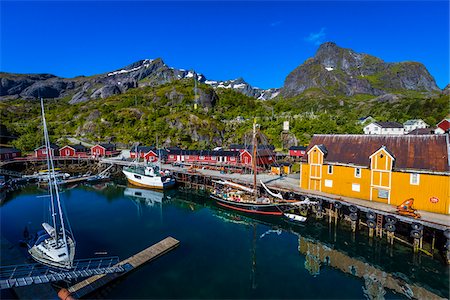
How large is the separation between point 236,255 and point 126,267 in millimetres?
9684

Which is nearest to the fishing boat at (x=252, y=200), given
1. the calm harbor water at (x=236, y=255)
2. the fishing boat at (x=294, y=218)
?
the fishing boat at (x=294, y=218)

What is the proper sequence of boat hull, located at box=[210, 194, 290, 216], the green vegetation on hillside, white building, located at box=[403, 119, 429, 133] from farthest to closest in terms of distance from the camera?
1. white building, located at box=[403, 119, 429, 133]
2. the green vegetation on hillside
3. boat hull, located at box=[210, 194, 290, 216]

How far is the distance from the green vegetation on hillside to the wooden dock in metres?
55.0

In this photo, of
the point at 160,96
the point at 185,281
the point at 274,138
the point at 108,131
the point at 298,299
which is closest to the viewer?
the point at 298,299

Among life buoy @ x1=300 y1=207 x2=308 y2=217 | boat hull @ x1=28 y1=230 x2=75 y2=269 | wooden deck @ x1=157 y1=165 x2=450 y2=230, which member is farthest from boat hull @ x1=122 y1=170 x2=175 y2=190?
boat hull @ x1=28 y1=230 x2=75 y2=269

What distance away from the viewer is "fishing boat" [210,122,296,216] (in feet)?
113

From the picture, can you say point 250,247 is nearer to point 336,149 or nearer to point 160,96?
point 336,149

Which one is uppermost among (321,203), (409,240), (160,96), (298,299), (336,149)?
(160,96)

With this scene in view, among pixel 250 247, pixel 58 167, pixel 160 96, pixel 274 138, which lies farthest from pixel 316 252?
pixel 160 96

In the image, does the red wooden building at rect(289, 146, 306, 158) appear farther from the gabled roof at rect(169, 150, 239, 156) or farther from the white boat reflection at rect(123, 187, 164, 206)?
the white boat reflection at rect(123, 187, 164, 206)

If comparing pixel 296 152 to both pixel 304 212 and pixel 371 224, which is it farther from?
pixel 371 224

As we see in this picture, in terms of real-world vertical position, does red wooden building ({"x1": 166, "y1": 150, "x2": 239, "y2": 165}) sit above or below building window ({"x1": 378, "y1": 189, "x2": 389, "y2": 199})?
above

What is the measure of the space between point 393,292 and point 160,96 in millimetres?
117137

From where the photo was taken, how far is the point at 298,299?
1850 cm
